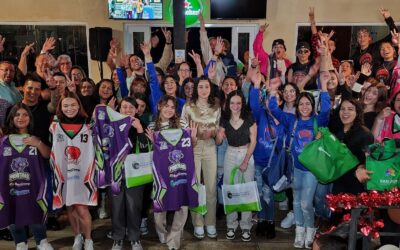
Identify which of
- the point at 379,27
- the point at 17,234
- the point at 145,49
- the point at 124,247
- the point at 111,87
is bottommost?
the point at 124,247

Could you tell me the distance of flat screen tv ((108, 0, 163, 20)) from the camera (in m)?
9.08

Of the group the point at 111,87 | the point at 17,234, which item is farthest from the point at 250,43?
the point at 17,234

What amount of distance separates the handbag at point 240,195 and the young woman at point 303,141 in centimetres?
42

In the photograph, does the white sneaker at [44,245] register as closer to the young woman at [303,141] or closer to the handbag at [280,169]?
the handbag at [280,169]

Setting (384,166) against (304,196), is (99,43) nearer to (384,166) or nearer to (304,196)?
(304,196)

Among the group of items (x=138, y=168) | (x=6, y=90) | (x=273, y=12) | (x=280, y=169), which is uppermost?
(x=273, y=12)

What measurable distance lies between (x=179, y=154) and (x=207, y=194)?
68 centimetres

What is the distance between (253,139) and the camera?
158 inches

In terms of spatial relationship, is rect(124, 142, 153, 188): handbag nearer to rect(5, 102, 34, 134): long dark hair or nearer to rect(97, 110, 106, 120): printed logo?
rect(97, 110, 106, 120): printed logo

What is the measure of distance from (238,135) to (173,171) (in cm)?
78

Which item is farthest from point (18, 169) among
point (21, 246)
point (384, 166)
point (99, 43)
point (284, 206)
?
point (99, 43)

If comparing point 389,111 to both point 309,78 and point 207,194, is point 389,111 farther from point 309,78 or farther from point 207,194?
point 207,194

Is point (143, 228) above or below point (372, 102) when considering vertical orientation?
below

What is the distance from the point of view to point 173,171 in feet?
12.3
